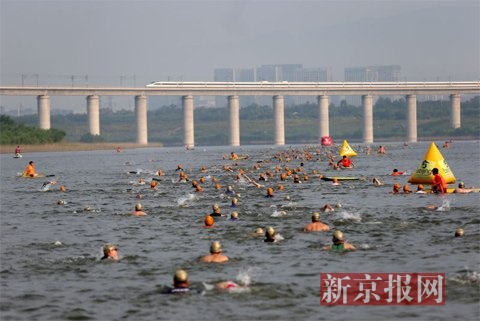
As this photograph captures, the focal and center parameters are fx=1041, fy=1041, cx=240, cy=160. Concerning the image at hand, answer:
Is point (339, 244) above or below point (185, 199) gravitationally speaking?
above

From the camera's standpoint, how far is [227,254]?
31.1 metres

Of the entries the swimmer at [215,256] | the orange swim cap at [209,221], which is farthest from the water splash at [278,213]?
the swimmer at [215,256]

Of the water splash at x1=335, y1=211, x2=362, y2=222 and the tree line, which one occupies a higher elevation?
the tree line

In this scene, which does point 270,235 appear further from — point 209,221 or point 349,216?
point 349,216

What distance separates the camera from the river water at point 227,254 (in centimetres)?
2317

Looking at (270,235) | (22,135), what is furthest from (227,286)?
(22,135)

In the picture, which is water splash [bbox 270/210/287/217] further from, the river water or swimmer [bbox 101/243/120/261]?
swimmer [bbox 101/243/120/261]

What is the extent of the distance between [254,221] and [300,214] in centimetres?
323

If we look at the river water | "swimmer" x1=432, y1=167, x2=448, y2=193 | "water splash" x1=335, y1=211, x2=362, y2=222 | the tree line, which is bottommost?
the river water

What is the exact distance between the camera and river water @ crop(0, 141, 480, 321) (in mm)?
23172

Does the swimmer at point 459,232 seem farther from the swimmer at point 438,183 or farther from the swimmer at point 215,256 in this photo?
the swimmer at point 438,183

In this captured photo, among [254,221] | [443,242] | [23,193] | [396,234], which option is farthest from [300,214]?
[23,193]

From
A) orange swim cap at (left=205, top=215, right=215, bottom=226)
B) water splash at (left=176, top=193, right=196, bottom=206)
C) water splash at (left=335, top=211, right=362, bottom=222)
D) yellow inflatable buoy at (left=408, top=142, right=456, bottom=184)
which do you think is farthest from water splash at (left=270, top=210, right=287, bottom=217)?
yellow inflatable buoy at (left=408, top=142, right=456, bottom=184)

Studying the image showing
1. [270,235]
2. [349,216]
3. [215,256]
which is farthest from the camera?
[349,216]
